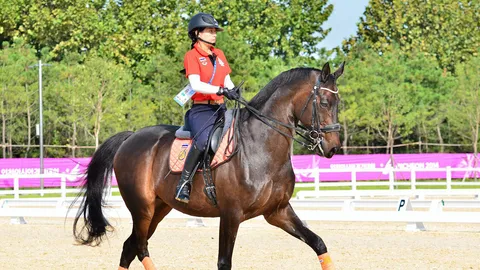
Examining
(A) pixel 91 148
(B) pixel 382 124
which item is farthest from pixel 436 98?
(A) pixel 91 148

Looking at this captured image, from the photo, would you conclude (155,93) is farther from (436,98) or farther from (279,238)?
(279,238)

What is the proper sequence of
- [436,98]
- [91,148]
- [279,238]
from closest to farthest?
[279,238] < [91,148] < [436,98]

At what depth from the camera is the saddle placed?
831 centimetres

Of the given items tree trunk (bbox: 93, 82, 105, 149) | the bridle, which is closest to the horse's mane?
the bridle

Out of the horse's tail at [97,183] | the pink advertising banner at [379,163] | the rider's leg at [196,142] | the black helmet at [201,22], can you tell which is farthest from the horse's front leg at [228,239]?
the pink advertising banner at [379,163]

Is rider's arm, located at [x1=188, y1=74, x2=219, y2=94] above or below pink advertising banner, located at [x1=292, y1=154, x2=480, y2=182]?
above

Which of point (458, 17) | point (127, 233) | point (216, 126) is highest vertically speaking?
point (458, 17)

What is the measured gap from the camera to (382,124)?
5238 cm

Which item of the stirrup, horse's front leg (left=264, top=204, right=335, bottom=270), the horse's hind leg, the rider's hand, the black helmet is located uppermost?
the black helmet

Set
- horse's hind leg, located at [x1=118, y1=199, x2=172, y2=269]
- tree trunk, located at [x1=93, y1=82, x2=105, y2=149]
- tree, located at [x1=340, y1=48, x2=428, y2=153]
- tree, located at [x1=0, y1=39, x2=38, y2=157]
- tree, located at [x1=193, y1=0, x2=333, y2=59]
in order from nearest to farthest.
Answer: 1. horse's hind leg, located at [x1=118, y1=199, x2=172, y2=269]
2. tree, located at [x1=0, y1=39, x2=38, y2=157]
3. tree trunk, located at [x1=93, y1=82, x2=105, y2=149]
4. tree, located at [x1=340, y1=48, x2=428, y2=153]
5. tree, located at [x1=193, y1=0, x2=333, y2=59]

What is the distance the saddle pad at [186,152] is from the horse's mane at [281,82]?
0.36 m

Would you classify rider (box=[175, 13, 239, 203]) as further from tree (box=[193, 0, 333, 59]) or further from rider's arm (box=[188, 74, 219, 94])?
tree (box=[193, 0, 333, 59])

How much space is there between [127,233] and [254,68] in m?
41.0

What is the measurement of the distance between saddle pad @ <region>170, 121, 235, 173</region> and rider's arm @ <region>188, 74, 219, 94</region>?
402mm
